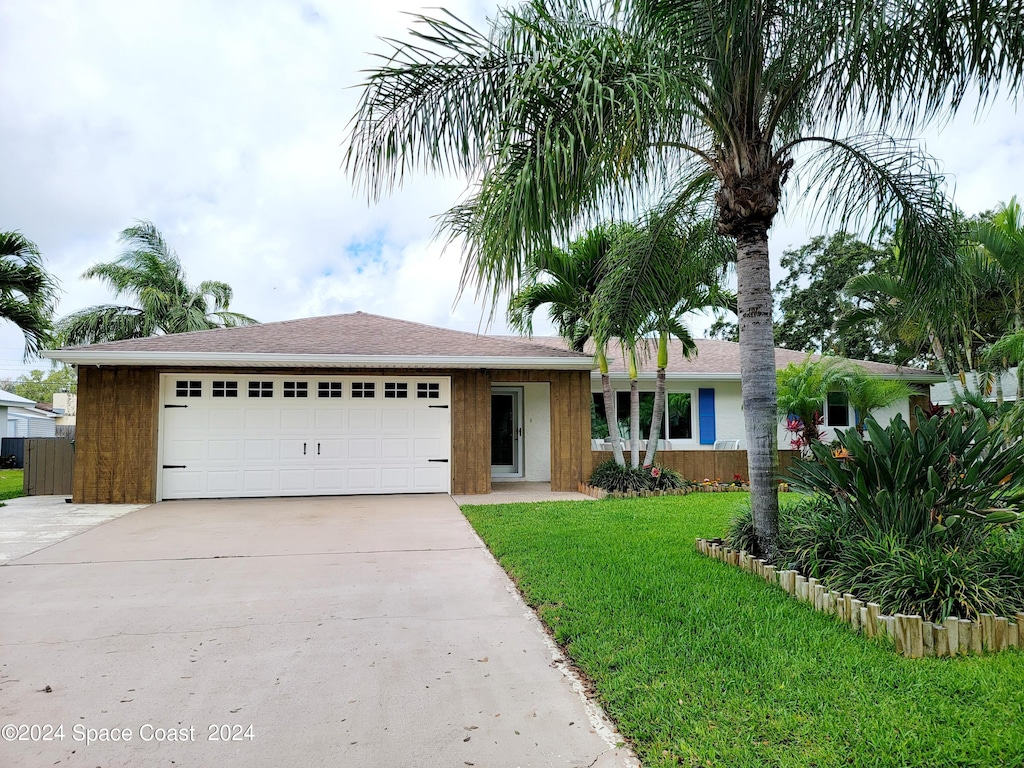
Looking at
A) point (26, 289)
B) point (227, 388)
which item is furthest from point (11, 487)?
point (227, 388)

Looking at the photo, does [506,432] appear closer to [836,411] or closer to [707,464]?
[707,464]

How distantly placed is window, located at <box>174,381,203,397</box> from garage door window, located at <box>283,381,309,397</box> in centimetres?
149

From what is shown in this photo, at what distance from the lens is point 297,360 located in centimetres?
1054

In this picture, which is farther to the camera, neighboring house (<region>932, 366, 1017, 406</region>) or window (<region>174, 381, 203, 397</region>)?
neighboring house (<region>932, 366, 1017, 406</region>)

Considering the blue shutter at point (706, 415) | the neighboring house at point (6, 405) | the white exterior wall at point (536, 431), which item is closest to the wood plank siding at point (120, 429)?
the white exterior wall at point (536, 431)

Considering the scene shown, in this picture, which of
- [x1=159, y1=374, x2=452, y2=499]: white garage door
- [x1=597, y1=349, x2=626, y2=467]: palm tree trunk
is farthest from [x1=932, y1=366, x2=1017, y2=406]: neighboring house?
[x1=159, y1=374, x2=452, y2=499]: white garage door

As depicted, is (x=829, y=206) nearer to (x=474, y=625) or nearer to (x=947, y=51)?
(x=947, y=51)

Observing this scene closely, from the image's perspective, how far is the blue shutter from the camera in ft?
49.1

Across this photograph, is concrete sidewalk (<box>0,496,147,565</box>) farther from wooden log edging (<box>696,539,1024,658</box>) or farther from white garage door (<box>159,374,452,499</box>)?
wooden log edging (<box>696,539,1024,658</box>)

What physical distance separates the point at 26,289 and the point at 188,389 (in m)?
4.13

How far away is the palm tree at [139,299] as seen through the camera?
1872 centimetres

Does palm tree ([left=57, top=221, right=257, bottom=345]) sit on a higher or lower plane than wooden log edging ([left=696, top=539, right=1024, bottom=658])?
higher

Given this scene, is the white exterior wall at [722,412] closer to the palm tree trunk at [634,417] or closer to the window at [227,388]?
the palm tree trunk at [634,417]

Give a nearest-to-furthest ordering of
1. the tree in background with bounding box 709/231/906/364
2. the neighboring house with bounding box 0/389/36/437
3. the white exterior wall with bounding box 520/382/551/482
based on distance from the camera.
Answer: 1. the white exterior wall with bounding box 520/382/551/482
2. the neighboring house with bounding box 0/389/36/437
3. the tree in background with bounding box 709/231/906/364
